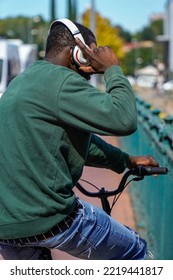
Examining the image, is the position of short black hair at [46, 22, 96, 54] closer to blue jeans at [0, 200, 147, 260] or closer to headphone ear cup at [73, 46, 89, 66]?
headphone ear cup at [73, 46, 89, 66]

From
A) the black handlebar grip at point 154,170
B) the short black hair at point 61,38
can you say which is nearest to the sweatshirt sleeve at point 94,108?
the short black hair at point 61,38

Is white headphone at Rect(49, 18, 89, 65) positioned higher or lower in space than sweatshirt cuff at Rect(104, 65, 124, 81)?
higher

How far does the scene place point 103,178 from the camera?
12203 mm

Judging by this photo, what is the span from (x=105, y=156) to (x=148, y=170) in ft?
0.80

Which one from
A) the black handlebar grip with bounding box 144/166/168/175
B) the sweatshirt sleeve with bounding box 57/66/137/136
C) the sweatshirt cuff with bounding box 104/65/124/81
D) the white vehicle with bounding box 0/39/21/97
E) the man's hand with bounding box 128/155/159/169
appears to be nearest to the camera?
the sweatshirt sleeve with bounding box 57/66/137/136

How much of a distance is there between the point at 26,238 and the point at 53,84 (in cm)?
68

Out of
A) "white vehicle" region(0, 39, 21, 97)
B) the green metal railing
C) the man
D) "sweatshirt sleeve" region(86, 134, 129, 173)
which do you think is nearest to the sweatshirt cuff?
the man

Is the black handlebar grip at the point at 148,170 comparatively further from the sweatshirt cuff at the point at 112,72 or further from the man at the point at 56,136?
the sweatshirt cuff at the point at 112,72

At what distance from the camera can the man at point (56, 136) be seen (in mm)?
3273

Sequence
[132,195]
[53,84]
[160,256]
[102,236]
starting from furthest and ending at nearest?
[132,195], [160,256], [102,236], [53,84]

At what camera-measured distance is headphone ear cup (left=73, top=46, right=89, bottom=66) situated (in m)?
3.46
